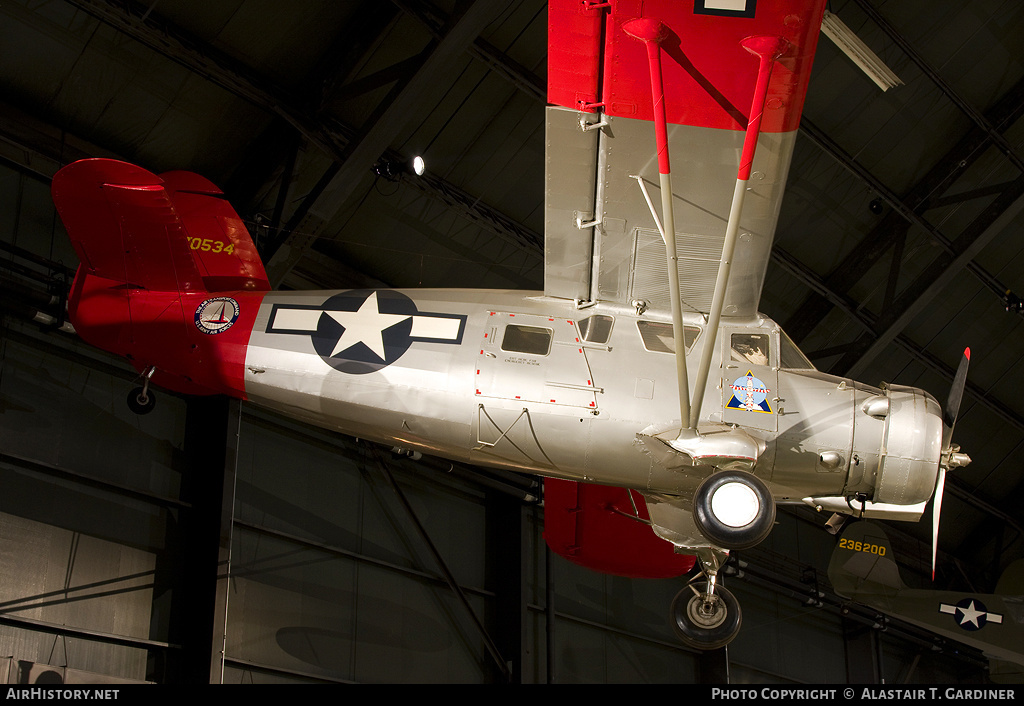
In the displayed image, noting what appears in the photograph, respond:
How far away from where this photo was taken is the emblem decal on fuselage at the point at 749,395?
23.6ft

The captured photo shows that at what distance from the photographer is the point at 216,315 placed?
7883 millimetres

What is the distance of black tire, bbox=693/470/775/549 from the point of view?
20.6 feet

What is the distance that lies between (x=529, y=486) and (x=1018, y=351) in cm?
1042

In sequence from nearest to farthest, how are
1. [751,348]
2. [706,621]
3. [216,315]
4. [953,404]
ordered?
[953,404] < [751,348] < [216,315] < [706,621]

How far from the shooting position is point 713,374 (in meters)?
7.33

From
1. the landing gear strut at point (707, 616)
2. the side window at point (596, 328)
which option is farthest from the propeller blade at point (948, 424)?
the side window at point (596, 328)

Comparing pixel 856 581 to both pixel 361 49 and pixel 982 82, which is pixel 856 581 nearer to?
pixel 982 82

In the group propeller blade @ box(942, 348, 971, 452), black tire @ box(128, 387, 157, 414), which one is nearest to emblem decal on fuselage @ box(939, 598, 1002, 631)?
propeller blade @ box(942, 348, 971, 452)

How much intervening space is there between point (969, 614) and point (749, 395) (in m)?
10.4

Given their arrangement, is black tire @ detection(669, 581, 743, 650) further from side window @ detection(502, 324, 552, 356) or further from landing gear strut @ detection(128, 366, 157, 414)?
landing gear strut @ detection(128, 366, 157, 414)

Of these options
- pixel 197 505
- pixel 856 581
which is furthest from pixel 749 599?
pixel 197 505

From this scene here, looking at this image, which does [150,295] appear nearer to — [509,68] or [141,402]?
[141,402]

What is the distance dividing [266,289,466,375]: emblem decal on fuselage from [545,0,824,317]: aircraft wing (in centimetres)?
107

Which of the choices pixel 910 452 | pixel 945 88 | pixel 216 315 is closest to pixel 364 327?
pixel 216 315
